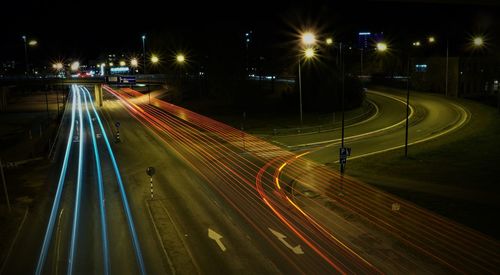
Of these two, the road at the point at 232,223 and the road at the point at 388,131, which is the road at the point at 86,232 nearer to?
the road at the point at 232,223

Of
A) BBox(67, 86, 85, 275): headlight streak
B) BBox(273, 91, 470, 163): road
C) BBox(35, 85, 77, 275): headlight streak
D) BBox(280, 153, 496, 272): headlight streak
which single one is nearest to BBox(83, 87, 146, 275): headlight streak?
BBox(67, 86, 85, 275): headlight streak

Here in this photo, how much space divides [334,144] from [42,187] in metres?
23.7

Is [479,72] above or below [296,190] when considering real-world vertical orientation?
above

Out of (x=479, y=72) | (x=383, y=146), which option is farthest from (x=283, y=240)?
(x=479, y=72)

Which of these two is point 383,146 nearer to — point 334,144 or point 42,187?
point 334,144

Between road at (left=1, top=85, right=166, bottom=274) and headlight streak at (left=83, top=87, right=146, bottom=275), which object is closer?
road at (left=1, top=85, right=166, bottom=274)

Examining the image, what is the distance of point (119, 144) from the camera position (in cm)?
4134

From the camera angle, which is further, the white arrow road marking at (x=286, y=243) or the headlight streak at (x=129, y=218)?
the white arrow road marking at (x=286, y=243)

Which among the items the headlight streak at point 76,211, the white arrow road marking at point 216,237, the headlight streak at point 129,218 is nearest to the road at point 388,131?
the headlight streak at point 129,218

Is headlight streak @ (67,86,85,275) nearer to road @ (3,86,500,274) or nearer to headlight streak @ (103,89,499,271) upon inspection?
road @ (3,86,500,274)

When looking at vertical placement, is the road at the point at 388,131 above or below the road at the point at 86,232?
above

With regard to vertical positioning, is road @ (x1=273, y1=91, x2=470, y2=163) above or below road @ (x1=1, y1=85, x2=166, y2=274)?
above

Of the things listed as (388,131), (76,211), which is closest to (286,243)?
(76,211)

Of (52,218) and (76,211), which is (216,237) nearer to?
(76,211)
